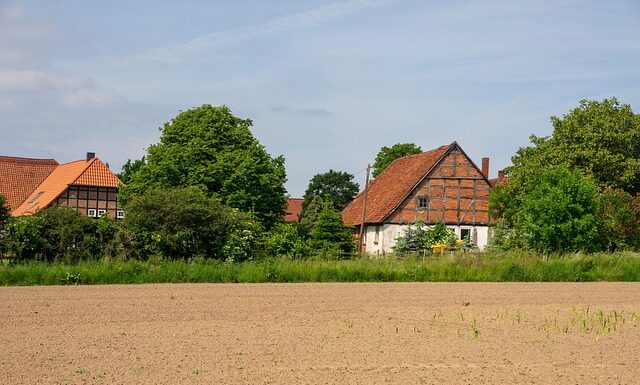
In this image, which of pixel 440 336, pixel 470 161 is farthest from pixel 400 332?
pixel 470 161

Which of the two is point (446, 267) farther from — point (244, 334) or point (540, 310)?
point (244, 334)

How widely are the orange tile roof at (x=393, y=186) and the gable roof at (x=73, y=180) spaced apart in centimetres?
1888

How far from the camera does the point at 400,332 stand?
1852 cm

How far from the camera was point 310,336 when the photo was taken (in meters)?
17.6

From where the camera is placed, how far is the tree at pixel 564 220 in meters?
41.0

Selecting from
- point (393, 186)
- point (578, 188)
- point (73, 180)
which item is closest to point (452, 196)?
point (393, 186)

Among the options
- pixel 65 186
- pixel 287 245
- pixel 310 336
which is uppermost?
pixel 65 186

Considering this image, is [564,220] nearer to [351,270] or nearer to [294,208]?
[351,270]

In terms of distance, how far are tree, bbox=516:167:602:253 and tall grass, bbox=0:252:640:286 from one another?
2.68 metres

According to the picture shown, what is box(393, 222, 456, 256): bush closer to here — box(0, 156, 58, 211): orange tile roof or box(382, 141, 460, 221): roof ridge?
box(382, 141, 460, 221): roof ridge

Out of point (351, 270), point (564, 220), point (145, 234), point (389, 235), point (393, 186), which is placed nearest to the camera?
point (351, 270)

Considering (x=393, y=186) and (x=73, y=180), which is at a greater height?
(x=73, y=180)

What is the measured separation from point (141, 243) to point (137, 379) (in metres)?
20.6

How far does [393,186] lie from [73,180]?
25.4 metres
